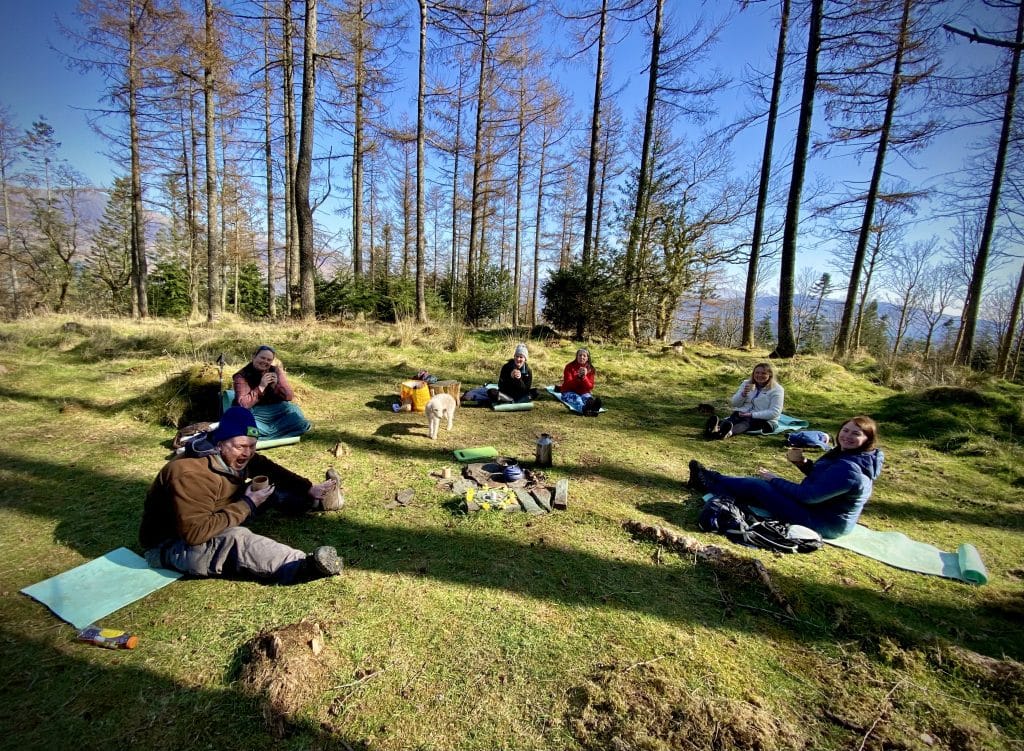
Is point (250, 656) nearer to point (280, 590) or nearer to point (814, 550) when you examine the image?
point (280, 590)

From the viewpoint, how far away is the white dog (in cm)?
515

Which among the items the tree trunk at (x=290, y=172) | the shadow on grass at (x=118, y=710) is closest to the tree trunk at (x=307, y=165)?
the tree trunk at (x=290, y=172)

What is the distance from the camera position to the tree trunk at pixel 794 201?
10.2m

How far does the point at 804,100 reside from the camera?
34.1 ft

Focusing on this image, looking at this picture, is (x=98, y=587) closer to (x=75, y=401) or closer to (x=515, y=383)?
(x=75, y=401)

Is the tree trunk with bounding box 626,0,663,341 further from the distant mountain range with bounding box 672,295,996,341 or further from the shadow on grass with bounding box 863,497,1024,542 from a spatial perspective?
the shadow on grass with bounding box 863,497,1024,542

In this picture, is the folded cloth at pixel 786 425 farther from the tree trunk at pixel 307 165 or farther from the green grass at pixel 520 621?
the tree trunk at pixel 307 165

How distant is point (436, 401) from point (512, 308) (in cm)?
1447

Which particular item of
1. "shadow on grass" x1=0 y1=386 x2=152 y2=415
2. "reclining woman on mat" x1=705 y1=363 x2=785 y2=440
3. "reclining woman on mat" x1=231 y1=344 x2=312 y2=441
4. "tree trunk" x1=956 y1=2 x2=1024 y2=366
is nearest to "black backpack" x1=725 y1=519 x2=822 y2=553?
"reclining woman on mat" x1=705 y1=363 x2=785 y2=440

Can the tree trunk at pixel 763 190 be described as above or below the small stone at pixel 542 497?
above

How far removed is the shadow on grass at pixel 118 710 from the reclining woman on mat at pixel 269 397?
3.04 m

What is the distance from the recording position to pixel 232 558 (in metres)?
2.67

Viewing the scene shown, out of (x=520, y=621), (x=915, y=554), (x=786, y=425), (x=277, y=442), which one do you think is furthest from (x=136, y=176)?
(x=915, y=554)

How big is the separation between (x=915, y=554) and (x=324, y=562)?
14.0 ft
